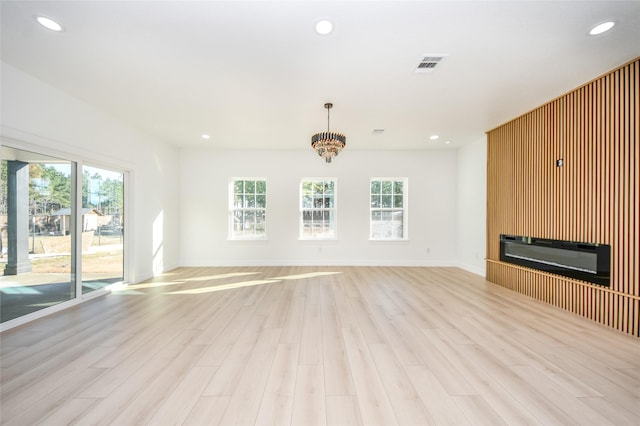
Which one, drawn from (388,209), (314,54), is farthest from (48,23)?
(388,209)

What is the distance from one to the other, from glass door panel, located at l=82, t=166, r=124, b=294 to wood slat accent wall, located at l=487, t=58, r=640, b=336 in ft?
22.1

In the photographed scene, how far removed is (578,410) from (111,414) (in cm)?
291

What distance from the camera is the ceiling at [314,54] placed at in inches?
75.8

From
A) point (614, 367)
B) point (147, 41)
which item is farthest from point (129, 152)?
point (614, 367)

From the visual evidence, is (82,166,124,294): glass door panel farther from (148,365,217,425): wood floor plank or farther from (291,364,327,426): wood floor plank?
(291,364,327,426): wood floor plank

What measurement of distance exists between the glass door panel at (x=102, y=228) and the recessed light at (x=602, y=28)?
20.0ft

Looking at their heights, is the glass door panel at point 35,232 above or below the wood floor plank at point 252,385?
above

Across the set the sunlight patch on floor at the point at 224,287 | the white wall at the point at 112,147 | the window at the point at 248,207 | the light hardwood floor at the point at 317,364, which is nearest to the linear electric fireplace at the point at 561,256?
the light hardwood floor at the point at 317,364

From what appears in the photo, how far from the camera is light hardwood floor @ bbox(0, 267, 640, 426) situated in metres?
1.54

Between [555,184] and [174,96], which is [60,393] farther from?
[555,184]

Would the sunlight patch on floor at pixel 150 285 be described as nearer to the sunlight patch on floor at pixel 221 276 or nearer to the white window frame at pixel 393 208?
the sunlight patch on floor at pixel 221 276

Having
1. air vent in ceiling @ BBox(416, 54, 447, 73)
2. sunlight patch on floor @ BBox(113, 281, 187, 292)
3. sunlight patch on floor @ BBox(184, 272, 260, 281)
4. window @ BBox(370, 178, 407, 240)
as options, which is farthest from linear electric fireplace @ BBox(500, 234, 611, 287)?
sunlight patch on floor @ BBox(113, 281, 187, 292)

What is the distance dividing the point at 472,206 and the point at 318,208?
3.50 metres

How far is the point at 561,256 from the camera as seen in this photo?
11.1 ft
